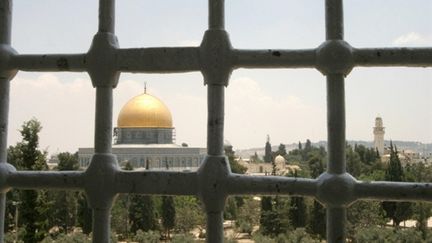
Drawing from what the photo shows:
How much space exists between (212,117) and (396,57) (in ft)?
2.22

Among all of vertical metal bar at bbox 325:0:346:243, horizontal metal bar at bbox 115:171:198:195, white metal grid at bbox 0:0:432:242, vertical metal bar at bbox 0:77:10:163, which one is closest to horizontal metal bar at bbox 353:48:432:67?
white metal grid at bbox 0:0:432:242

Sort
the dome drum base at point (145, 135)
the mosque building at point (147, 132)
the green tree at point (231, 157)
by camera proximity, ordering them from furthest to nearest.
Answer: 1. the dome drum base at point (145, 135)
2. the mosque building at point (147, 132)
3. the green tree at point (231, 157)

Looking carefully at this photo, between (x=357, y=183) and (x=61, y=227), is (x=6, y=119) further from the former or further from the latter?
(x=61, y=227)

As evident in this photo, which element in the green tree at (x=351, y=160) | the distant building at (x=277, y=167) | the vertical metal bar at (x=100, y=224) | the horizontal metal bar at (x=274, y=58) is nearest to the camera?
the horizontal metal bar at (x=274, y=58)

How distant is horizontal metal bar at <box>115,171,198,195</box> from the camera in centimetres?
168

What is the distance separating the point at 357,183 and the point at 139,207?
6.10m

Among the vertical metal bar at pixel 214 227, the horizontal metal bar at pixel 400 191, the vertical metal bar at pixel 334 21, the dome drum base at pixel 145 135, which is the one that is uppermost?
the dome drum base at pixel 145 135

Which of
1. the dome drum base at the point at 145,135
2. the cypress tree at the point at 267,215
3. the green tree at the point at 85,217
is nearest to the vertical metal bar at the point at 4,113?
the green tree at the point at 85,217

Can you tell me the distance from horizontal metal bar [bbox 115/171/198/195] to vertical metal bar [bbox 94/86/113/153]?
0.44 ft

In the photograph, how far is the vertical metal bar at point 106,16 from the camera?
5.88 ft

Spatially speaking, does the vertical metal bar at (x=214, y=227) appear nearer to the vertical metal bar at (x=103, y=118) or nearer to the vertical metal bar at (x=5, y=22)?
the vertical metal bar at (x=103, y=118)

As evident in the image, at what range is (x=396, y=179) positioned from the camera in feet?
13.4

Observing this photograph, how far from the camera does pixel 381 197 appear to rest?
153 cm

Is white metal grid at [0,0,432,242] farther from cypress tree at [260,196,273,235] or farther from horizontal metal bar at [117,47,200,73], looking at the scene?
cypress tree at [260,196,273,235]
